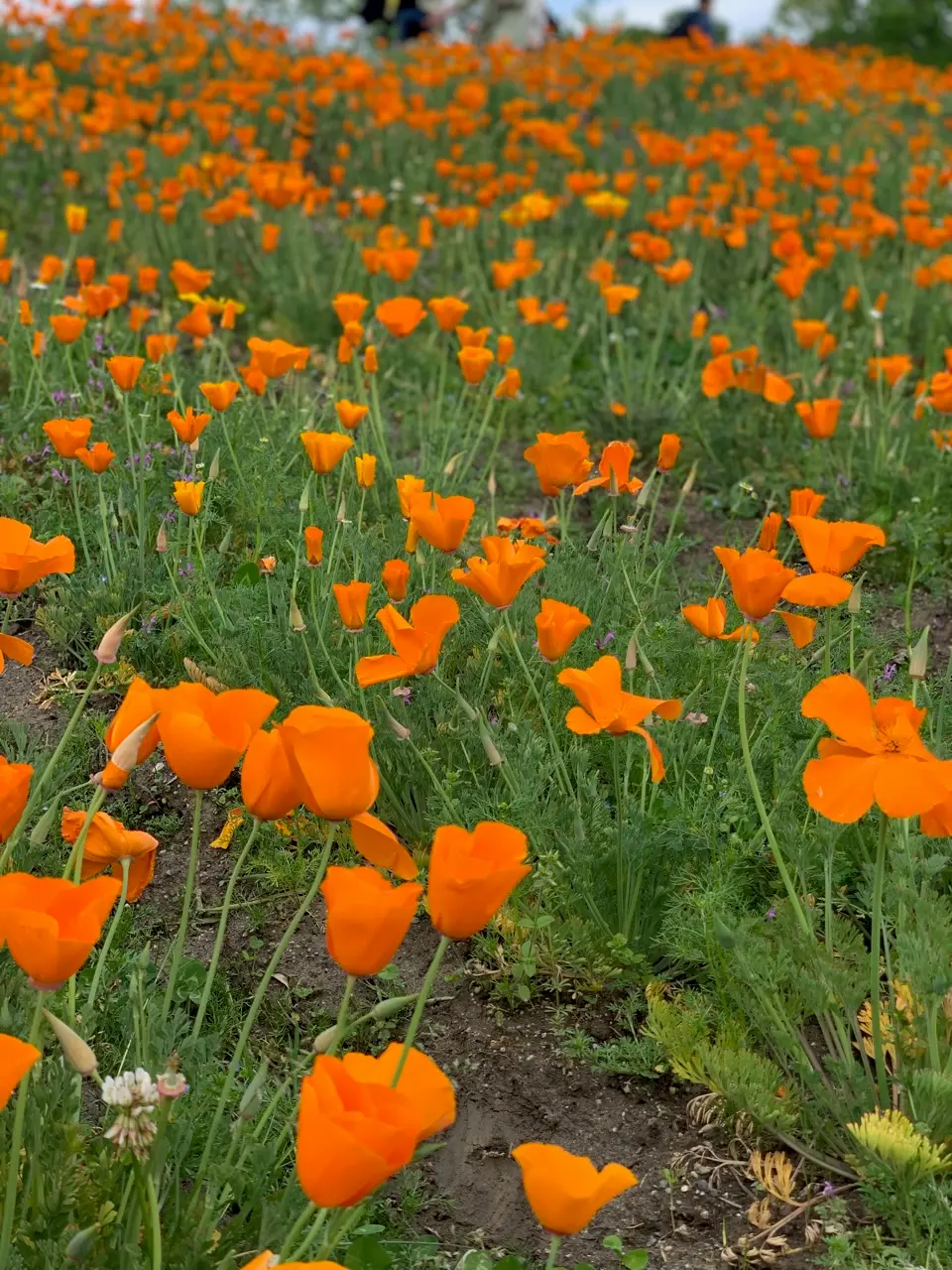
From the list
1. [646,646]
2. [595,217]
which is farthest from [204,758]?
[595,217]

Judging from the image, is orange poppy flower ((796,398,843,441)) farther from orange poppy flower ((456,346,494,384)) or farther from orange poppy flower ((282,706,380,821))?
orange poppy flower ((282,706,380,821))

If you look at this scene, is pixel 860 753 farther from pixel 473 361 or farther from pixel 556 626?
pixel 473 361

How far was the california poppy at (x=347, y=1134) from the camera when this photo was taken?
3.62 feet

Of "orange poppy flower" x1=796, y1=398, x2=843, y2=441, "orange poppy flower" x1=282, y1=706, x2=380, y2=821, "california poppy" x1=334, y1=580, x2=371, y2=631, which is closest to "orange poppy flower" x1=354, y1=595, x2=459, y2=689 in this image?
"california poppy" x1=334, y1=580, x2=371, y2=631

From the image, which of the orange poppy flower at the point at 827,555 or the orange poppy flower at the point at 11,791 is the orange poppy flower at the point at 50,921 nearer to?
the orange poppy flower at the point at 11,791

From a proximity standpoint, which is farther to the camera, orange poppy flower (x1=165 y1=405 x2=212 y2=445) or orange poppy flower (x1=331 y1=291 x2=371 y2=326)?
orange poppy flower (x1=331 y1=291 x2=371 y2=326)

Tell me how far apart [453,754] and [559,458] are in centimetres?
63

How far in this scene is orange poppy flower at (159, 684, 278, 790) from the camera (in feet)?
4.71

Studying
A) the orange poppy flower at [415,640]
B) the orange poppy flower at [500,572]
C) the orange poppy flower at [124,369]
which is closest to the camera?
the orange poppy flower at [415,640]

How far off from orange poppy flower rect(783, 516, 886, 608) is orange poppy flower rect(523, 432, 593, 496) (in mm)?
632

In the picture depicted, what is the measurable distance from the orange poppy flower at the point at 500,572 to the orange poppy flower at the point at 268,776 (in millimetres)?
666

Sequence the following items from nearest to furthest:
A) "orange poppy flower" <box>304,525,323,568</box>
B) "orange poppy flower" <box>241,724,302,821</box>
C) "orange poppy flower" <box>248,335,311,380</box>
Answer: "orange poppy flower" <box>241,724,302,821</box>, "orange poppy flower" <box>304,525,323,568</box>, "orange poppy flower" <box>248,335,311,380</box>

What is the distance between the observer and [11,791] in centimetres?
144

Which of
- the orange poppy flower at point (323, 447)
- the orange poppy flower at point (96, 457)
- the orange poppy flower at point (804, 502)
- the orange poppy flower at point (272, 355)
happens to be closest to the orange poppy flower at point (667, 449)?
the orange poppy flower at point (804, 502)
